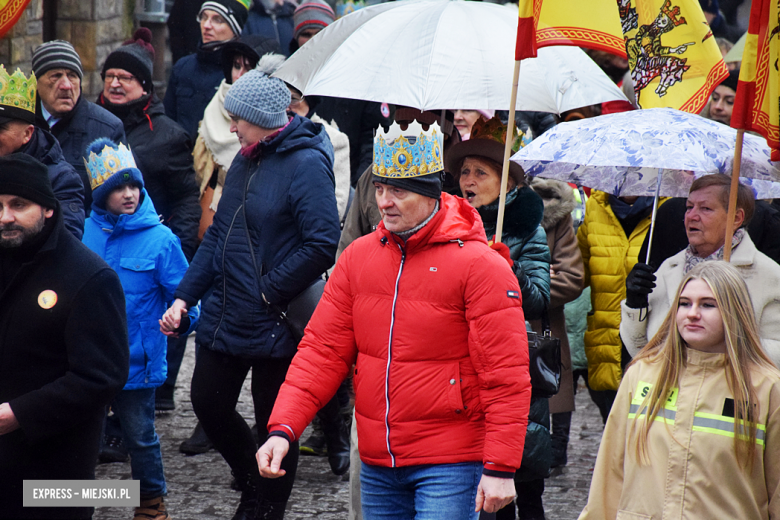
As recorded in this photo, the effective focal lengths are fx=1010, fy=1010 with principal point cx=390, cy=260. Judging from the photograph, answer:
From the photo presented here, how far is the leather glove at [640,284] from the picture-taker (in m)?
4.67

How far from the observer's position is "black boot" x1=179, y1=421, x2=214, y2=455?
6.68 meters

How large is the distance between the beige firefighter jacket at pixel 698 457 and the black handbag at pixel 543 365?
2.45 feet

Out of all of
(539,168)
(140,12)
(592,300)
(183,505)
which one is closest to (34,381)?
(183,505)

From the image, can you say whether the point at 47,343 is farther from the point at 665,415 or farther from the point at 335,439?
the point at 335,439

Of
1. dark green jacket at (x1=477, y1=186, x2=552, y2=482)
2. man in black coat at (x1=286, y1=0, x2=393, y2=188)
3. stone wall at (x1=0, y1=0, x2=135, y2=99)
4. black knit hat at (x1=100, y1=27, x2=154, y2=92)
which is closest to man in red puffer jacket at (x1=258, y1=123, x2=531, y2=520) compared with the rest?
dark green jacket at (x1=477, y1=186, x2=552, y2=482)

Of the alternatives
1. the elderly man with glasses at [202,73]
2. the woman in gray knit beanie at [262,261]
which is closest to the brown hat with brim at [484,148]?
the woman in gray knit beanie at [262,261]

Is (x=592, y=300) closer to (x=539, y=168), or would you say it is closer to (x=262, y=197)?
(x=539, y=168)

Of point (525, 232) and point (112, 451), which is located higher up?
point (525, 232)

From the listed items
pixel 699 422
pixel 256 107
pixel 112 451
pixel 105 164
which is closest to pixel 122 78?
pixel 105 164

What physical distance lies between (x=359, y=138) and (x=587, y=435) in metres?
2.97

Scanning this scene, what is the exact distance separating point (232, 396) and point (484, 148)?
182cm

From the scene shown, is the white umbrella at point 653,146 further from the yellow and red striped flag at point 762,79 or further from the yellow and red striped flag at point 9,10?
the yellow and red striped flag at point 9,10

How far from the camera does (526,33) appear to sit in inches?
182

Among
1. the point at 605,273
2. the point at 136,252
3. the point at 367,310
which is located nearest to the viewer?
the point at 367,310
